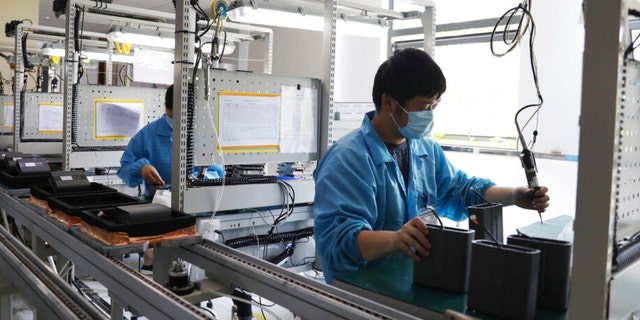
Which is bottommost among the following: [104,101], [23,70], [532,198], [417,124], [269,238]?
[269,238]

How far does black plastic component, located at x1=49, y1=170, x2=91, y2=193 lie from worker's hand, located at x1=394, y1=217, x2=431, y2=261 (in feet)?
4.87

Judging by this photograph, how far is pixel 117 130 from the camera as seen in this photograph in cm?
384

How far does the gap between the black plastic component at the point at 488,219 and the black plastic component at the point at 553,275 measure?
0.95ft

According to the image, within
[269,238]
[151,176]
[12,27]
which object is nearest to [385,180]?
[269,238]

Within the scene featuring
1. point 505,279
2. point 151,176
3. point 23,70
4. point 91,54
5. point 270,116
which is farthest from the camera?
point 91,54

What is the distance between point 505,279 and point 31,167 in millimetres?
2344

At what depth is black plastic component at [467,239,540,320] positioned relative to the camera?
0.97m

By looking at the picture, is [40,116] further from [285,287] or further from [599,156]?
[599,156]

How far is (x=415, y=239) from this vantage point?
47.1 inches

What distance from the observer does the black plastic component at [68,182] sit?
210 centimetres

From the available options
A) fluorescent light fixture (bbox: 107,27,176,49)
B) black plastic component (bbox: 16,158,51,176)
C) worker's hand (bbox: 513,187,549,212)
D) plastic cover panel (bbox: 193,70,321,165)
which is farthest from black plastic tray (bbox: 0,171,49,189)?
worker's hand (bbox: 513,187,549,212)

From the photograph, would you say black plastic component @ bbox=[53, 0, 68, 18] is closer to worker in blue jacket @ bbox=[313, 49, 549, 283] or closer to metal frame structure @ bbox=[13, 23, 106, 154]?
metal frame structure @ bbox=[13, 23, 106, 154]

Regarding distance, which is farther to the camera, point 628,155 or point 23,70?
point 23,70

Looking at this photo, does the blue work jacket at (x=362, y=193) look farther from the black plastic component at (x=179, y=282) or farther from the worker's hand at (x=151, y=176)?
the worker's hand at (x=151, y=176)
